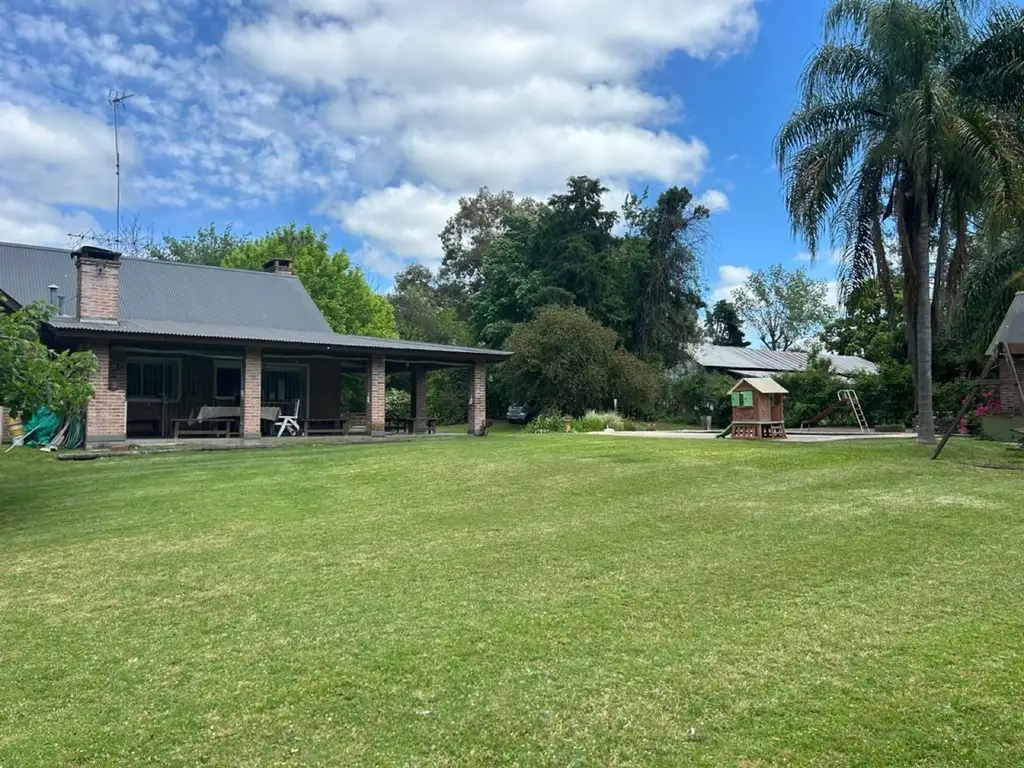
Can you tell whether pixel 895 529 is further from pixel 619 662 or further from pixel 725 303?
pixel 725 303

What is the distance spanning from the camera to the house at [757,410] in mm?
17844

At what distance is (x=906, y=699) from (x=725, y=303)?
52082 mm

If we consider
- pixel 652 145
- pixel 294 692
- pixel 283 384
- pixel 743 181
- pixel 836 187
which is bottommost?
pixel 294 692

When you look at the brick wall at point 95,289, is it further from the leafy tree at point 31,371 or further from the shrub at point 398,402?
the shrub at point 398,402

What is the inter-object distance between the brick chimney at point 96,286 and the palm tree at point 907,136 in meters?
15.5

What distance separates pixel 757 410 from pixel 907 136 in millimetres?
7029

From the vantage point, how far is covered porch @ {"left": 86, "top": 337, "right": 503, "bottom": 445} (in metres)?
17.8

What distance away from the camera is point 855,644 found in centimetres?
405

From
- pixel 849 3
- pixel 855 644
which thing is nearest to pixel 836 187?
pixel 849 3

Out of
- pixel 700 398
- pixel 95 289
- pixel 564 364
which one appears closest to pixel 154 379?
pixel 95 289

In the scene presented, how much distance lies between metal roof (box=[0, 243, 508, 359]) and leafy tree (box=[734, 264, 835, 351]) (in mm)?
47599

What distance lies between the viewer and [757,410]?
17938 millimetres

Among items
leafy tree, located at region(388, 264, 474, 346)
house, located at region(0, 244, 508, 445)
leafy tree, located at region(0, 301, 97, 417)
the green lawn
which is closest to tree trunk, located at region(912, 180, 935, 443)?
the green lawn

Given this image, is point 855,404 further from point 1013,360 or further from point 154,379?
point 154,379
